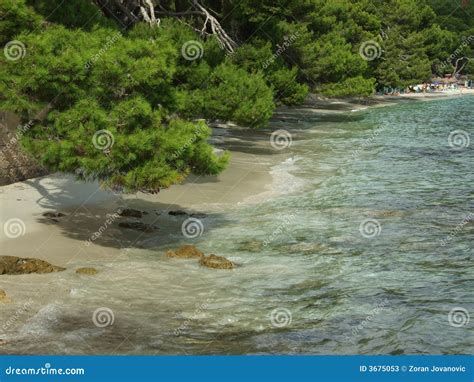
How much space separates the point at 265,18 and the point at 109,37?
2312cm

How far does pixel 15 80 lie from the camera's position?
14.2m

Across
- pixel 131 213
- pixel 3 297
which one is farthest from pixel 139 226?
pixel 3 297

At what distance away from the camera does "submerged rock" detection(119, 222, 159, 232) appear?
17.8m

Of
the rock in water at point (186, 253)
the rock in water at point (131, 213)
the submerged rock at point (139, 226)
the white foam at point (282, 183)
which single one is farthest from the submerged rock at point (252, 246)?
the white foam at point (282, 183)

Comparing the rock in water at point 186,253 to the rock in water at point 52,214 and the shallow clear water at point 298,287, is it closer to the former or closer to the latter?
the shallow clear water at point 298,287

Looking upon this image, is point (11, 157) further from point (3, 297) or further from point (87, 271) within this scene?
point (3, 297)

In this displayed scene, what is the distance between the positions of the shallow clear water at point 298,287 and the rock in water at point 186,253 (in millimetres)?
345

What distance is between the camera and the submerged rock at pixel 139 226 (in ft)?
58.4

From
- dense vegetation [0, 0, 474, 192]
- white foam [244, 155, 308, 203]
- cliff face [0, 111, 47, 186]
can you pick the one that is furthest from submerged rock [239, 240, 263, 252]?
cliff face [0, 111, 47, 186]

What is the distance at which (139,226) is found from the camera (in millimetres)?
18000

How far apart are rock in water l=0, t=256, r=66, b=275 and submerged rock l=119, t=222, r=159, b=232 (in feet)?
12.8

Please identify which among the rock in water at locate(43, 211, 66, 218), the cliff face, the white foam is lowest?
the white foam

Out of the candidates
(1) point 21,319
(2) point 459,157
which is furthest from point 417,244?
(2) point 459,157

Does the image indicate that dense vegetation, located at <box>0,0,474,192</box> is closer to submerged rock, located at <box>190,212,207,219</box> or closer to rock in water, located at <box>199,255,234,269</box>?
rock in water, located at <box>199,255,234,269</box>
